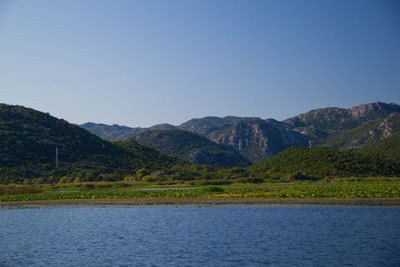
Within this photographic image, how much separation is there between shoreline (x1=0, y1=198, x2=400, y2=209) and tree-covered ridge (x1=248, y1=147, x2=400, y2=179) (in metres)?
59.8


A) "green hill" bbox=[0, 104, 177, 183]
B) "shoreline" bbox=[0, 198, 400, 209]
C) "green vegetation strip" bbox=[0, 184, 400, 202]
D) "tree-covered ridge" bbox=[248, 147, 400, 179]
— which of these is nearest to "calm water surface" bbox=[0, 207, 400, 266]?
"shoreline" bbox=[0, 198, 400, 209]

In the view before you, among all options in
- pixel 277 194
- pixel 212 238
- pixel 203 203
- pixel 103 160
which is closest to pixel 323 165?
pixel 103 160

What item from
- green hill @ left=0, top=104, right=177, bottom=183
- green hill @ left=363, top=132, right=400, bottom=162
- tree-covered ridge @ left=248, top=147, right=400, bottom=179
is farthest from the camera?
green hill @ left=363, top=132, right=400, bottom=162

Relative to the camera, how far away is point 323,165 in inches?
4523

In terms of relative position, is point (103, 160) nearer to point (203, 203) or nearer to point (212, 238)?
point (203, 203)

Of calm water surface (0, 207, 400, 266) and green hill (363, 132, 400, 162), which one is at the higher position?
green hill (363, 132, 400, 162)

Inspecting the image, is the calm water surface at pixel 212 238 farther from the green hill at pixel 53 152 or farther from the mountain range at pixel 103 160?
the green hill at pixel 53 152

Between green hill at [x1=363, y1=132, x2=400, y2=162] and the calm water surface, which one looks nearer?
the calm water surface

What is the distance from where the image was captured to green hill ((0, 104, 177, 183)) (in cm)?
10206

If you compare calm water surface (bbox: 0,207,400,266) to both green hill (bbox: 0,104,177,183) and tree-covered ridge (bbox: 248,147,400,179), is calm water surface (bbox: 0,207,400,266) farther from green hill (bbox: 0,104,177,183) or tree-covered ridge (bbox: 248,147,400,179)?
tree-covered ridge (bbox: 248,147,400,179)

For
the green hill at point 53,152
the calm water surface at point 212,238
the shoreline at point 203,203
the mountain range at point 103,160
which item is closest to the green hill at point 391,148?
the mountain range at point 103,160

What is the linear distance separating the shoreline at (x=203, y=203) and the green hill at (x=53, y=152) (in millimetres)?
47987

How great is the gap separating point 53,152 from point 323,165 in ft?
274

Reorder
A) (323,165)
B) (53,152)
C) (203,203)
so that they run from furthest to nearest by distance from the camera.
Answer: (53,152)
(323,165)
(203,203)
